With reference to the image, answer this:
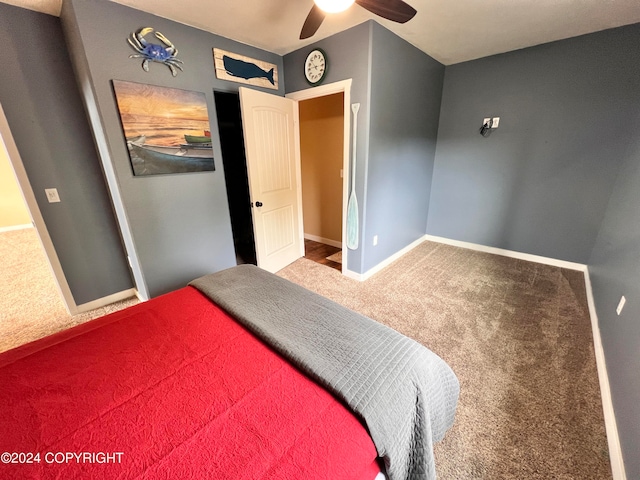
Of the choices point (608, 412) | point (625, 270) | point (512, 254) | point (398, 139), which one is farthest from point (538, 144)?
point (608, 412)

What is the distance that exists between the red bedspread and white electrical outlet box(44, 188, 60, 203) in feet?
4.92

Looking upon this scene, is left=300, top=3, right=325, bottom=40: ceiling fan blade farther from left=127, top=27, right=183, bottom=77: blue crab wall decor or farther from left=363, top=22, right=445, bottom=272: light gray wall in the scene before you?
left=127, top=27, right=183, bottom=77: blue crab wall decor

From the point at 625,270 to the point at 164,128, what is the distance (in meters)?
3.57

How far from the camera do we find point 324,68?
244 cm

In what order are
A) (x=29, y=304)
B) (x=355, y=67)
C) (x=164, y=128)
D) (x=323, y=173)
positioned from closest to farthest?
(x=164, y=128)
(x=355, y=67)
(x=29, y=304)
(x=323, y=173)

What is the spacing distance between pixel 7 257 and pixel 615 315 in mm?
6412

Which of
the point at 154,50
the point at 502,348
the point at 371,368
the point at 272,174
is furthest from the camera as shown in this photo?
the point at 272,174

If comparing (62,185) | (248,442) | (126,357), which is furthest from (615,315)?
(62,185)

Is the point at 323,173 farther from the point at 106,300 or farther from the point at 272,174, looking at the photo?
the point at 106,300

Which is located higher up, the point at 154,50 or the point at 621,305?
the point at 154,50

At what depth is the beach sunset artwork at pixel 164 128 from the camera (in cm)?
188

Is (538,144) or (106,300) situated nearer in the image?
(106,300)

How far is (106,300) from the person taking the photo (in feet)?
7.90

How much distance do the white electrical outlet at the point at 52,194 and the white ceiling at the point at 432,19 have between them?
4.01ft
